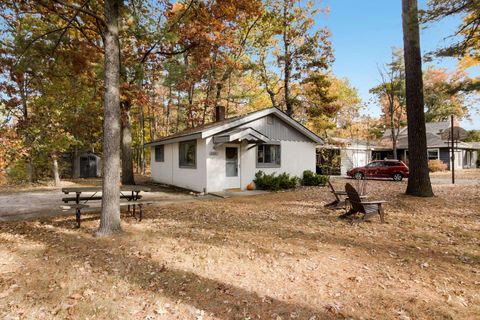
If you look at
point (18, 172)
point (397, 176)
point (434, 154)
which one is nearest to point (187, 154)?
point (18, 172)

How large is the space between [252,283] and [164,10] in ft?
40.1

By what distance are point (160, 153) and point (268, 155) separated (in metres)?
7.48

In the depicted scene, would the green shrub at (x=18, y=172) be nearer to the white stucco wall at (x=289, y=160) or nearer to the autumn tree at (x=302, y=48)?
the white stucco wall at (x=289, y=160)

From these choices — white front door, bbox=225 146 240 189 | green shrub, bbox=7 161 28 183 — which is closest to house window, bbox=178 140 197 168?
white front door, bbox=225 146 240 189

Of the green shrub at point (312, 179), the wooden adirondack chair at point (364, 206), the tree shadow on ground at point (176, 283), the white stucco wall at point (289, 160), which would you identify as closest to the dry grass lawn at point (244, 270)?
the tree shadow on ground at point (176, 283)

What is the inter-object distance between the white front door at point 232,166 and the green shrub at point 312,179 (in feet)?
14.6

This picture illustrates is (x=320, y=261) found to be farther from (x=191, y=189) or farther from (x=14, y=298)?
(x=191, y=189)

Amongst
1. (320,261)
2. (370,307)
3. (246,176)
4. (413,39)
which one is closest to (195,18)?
(246,176)

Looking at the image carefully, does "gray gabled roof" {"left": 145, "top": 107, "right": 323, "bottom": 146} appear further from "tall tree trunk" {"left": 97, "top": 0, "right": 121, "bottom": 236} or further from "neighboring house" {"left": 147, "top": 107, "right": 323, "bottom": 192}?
"tall tree trunk" {"left": 97, "top": 0, "right": 121, "bottom": 236}

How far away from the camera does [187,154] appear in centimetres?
1380

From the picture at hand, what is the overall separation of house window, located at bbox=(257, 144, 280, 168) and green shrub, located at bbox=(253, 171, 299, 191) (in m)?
0.60

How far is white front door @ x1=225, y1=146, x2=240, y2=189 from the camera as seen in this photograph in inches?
506

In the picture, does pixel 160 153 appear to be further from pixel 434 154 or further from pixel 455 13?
pixel 434 154

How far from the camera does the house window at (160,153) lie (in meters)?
17.0
